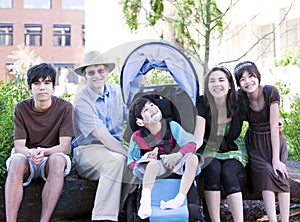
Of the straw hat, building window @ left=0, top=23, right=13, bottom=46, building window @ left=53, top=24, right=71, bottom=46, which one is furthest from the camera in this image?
building window @ left=53, top=24, right=71, bottom=46

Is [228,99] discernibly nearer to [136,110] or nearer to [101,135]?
[136,110]

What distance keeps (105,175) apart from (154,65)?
998 millimetres

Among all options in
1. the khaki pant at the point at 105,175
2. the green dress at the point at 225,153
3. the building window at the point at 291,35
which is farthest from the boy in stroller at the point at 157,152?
the building window at the point at 291,35

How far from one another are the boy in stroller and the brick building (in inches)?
927

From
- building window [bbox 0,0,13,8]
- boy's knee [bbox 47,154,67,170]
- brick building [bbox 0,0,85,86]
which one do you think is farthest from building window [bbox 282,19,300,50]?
building window [bbox 0,0,13,8]

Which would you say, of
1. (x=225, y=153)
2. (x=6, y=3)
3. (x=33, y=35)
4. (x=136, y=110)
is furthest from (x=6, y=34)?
(x=225, y=153)

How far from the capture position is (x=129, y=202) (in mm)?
3205

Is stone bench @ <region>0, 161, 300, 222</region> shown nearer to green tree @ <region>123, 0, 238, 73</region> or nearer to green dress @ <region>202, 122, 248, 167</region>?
green dress @ <region>202, 122, 248, 167</region>

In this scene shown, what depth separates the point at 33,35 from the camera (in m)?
26.7

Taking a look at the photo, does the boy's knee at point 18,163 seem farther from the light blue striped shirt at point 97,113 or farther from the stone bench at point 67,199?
the light blue striped shirt at point 97,113

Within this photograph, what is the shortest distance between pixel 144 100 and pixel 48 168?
0.84 metres

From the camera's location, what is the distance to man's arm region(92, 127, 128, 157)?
131 inches

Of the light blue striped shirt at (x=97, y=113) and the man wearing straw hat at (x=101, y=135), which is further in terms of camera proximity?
the light blue striped shirt at (x=97, y=113)

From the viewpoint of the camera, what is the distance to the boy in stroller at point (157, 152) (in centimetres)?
289
